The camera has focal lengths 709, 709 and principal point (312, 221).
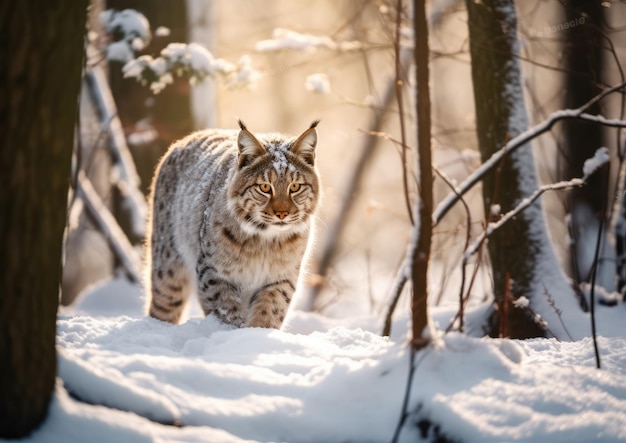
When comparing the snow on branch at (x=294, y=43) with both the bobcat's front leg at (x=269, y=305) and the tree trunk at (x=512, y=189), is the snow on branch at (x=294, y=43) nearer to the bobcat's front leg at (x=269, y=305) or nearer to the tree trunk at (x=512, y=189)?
the tree trunk at (x=512, y=189)

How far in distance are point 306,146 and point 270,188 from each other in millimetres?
421

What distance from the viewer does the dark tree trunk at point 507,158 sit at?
4961 millimetres

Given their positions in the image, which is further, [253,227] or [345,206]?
[345,206]

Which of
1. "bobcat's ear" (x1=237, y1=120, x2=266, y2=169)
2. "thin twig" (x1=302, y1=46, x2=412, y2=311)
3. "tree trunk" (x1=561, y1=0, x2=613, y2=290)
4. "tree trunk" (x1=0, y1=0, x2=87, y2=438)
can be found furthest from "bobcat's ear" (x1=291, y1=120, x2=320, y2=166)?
"thin twig" (x1=302, y1=46, x2=412, y2=311)

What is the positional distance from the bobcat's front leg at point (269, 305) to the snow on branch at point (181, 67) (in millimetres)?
2672

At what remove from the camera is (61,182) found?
7.52ft

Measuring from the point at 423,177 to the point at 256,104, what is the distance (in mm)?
16585

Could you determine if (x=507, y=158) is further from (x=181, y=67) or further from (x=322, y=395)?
(x=181, y=67)

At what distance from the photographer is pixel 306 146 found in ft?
15.4

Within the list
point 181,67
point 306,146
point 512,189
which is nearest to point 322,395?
point 306,146

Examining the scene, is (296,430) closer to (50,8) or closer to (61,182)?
(61,182)

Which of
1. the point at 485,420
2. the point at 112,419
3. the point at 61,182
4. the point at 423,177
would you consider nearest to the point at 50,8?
the point at 61,182

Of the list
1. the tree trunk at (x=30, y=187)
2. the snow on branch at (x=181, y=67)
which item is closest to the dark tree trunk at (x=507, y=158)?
the snow on branch at (x=181, y=67)

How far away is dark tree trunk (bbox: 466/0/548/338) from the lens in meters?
4.96
